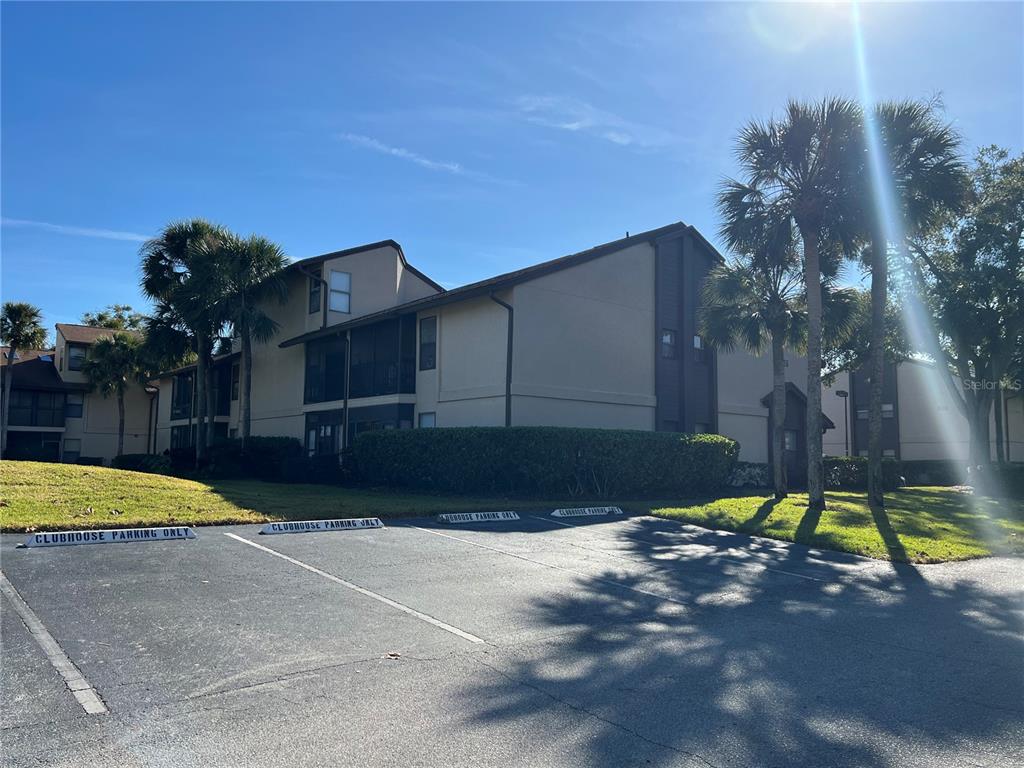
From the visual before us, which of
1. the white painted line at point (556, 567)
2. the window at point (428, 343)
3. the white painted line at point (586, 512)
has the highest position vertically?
the window at point (428, 343)

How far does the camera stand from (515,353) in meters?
21.5

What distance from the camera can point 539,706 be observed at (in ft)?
17.4

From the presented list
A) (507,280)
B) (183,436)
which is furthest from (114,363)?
(507,280)

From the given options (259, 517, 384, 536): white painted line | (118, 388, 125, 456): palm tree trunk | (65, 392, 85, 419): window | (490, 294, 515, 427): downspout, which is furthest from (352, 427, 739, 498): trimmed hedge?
(65, 392, 85, 419): window

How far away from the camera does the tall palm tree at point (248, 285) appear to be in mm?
27922

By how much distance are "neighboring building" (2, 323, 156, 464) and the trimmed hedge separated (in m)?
30.9

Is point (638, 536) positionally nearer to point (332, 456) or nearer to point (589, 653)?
point (589, 653)

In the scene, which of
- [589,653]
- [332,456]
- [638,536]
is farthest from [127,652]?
[332,456]

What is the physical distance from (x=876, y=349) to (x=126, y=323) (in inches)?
2318

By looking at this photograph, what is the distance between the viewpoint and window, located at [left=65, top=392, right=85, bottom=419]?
4503 cm

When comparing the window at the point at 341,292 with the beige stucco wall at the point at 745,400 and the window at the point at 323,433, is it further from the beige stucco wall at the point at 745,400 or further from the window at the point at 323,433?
the beige stucco wall at the point at 745,400

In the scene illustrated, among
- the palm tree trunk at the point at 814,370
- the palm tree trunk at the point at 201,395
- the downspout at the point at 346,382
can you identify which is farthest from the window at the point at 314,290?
the palm tree trunk at the point at 814,370

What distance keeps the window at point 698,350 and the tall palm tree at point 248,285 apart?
1501 cm

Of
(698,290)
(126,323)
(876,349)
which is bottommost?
(876,349)
